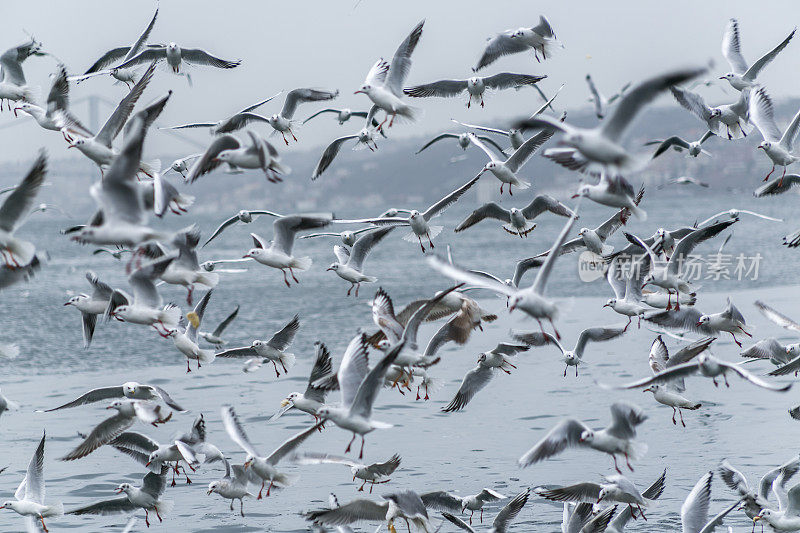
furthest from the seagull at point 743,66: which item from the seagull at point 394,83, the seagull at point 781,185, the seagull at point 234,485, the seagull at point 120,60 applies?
the seagull at point 234,485

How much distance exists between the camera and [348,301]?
38906 millimetres

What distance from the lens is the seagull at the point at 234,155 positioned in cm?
961

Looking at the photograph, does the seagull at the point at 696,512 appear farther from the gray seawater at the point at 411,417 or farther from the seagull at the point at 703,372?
the seagull at the point at 703,372

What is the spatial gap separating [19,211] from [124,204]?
208cm

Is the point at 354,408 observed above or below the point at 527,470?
above

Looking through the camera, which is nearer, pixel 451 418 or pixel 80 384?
pixel 451 418

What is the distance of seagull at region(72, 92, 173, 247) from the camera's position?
27.0ft

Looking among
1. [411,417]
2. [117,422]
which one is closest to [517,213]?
[117,422]

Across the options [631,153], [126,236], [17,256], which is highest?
[631,153]

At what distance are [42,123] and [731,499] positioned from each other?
360 inches

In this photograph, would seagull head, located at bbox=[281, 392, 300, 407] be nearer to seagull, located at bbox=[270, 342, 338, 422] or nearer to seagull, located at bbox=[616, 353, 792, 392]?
seagull, located at bbox=[270, 342, 338, 422]

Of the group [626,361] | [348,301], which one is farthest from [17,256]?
[348,301]

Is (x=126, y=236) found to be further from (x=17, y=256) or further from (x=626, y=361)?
(x=626, y=361)

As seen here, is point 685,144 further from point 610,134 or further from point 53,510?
point 53,510
